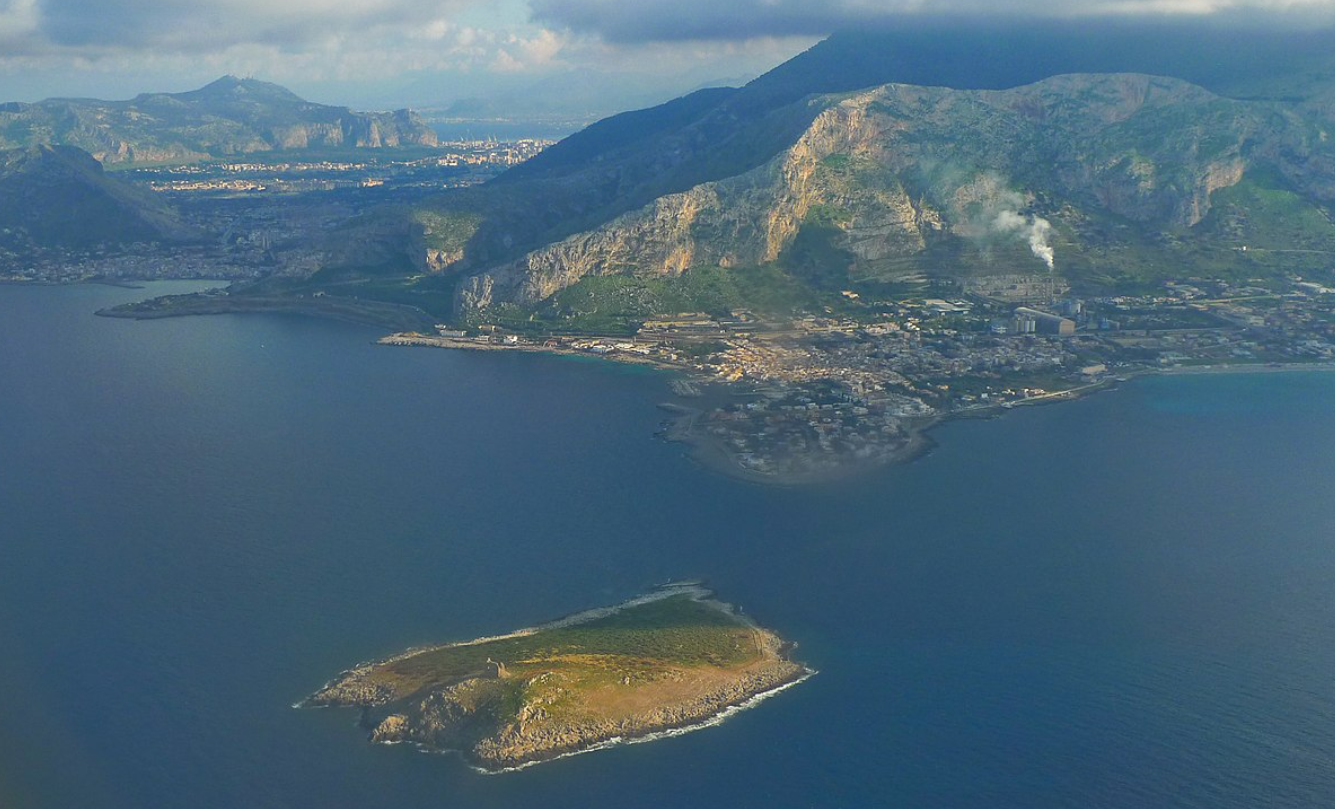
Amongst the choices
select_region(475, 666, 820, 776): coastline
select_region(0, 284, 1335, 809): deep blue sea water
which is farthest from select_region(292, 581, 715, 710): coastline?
select_region(475, 666, 820, 776): coastline

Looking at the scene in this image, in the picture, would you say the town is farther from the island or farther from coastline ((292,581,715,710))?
the island

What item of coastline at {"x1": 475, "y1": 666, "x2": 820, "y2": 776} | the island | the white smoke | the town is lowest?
coastline at {"x1": 475, "y1": 666, "x2": 820, "y2": 776}

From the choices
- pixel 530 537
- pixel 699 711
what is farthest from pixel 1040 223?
pixel 699 711

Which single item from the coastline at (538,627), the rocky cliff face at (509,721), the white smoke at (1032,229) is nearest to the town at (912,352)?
the white smoke at (1032,229)

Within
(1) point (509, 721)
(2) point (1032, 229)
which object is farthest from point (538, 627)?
(2) point (1032, 229)

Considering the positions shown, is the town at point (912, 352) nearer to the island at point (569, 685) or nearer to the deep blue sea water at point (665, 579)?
the deep blue sea water at point (665, 579)

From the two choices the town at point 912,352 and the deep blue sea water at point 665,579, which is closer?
the deep blue sea water at point 665,579

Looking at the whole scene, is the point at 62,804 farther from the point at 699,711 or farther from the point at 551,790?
the point at 699,711

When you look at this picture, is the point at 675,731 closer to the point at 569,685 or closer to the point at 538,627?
the point at 569,685
